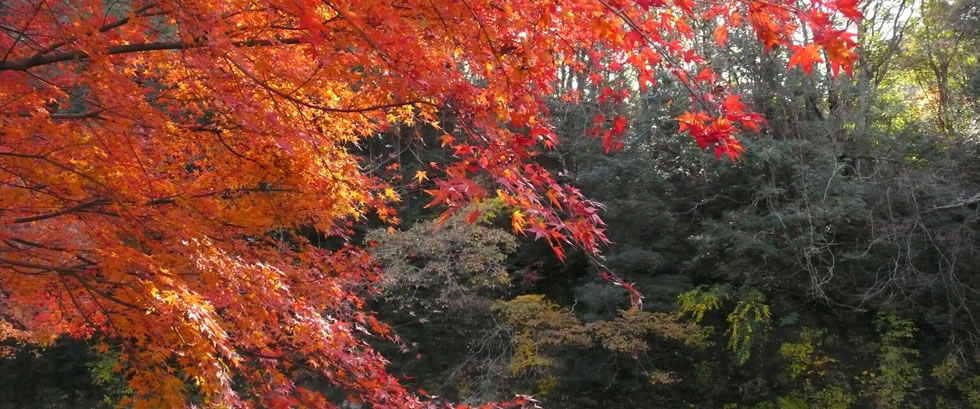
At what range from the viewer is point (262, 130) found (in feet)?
7.69

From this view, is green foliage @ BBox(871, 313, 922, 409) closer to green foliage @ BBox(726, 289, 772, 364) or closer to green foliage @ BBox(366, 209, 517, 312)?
green foliage @ BBox(726, 289, 772, 364)

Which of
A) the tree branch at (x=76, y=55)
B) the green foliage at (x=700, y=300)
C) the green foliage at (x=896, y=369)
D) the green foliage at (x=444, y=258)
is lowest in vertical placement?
the green foliage at (x=444, y=258)

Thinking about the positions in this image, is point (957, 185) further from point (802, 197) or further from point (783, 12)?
point (783, 12)

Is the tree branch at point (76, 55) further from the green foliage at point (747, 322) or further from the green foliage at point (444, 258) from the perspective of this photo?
the green foliage at point (747, 322)

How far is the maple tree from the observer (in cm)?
194

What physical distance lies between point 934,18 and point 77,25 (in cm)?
954

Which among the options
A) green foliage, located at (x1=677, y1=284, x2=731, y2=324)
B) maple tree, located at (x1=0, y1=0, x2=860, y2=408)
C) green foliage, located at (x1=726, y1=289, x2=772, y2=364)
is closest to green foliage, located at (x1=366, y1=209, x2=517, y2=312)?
green foliage, located at (x1=677, y1=284, x2=731, y2=324)

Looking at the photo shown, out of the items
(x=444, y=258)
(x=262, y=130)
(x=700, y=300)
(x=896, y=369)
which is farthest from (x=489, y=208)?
(x=262, y=130)

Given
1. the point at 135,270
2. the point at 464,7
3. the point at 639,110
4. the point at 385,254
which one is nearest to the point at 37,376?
the point at 385,254

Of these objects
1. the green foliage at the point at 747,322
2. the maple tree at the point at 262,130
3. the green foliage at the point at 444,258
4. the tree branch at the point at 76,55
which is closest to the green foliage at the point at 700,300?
the green foliage at the point at 747,322

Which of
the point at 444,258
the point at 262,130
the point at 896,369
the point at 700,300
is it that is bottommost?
the point at 444,258

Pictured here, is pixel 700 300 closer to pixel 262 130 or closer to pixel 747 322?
pixel 747 322

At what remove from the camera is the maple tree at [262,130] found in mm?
1936

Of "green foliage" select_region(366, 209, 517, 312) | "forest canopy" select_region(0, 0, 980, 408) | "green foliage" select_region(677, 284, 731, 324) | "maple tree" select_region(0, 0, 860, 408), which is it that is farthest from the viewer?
"green foliage" select_region(677, 284, 731, 324)
